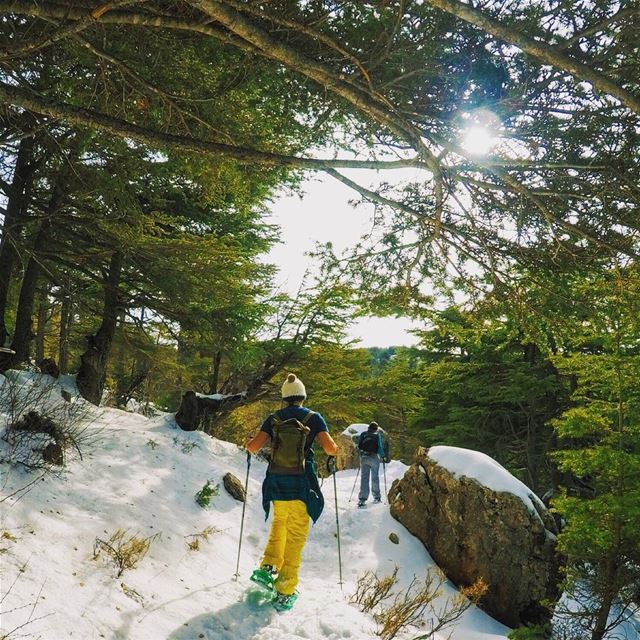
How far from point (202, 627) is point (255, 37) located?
4557 millimetres

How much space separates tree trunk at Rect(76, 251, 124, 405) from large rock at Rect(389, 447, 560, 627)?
7687 millimetres

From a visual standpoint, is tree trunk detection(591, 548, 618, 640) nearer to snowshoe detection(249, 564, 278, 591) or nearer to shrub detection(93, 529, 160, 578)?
snowshoe detection(249, 564, 278, 591)

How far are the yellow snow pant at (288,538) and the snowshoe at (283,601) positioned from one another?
135mm

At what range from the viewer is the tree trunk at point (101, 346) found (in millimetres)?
10719

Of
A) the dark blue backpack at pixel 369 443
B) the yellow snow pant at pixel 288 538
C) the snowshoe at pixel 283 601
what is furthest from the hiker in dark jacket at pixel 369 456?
the snowshoe at pixel 283 601

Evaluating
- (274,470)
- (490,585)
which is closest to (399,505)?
(490,585)

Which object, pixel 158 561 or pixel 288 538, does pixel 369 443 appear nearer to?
pixel 288 538

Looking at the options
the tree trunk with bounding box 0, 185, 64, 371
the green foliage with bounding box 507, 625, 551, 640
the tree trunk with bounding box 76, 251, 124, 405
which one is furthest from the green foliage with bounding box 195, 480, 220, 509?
the tree trunk with bounding box 0, 185, 64, 371

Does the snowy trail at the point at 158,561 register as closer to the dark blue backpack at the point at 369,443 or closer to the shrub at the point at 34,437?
the shrub at the point at 34,437

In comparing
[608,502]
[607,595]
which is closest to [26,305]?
[608,502]

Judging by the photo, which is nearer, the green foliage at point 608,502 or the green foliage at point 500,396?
the green foliage at point 608,502

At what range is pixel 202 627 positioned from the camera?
→ 3779mm

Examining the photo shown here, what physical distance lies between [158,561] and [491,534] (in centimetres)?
637

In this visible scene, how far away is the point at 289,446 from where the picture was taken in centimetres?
473
